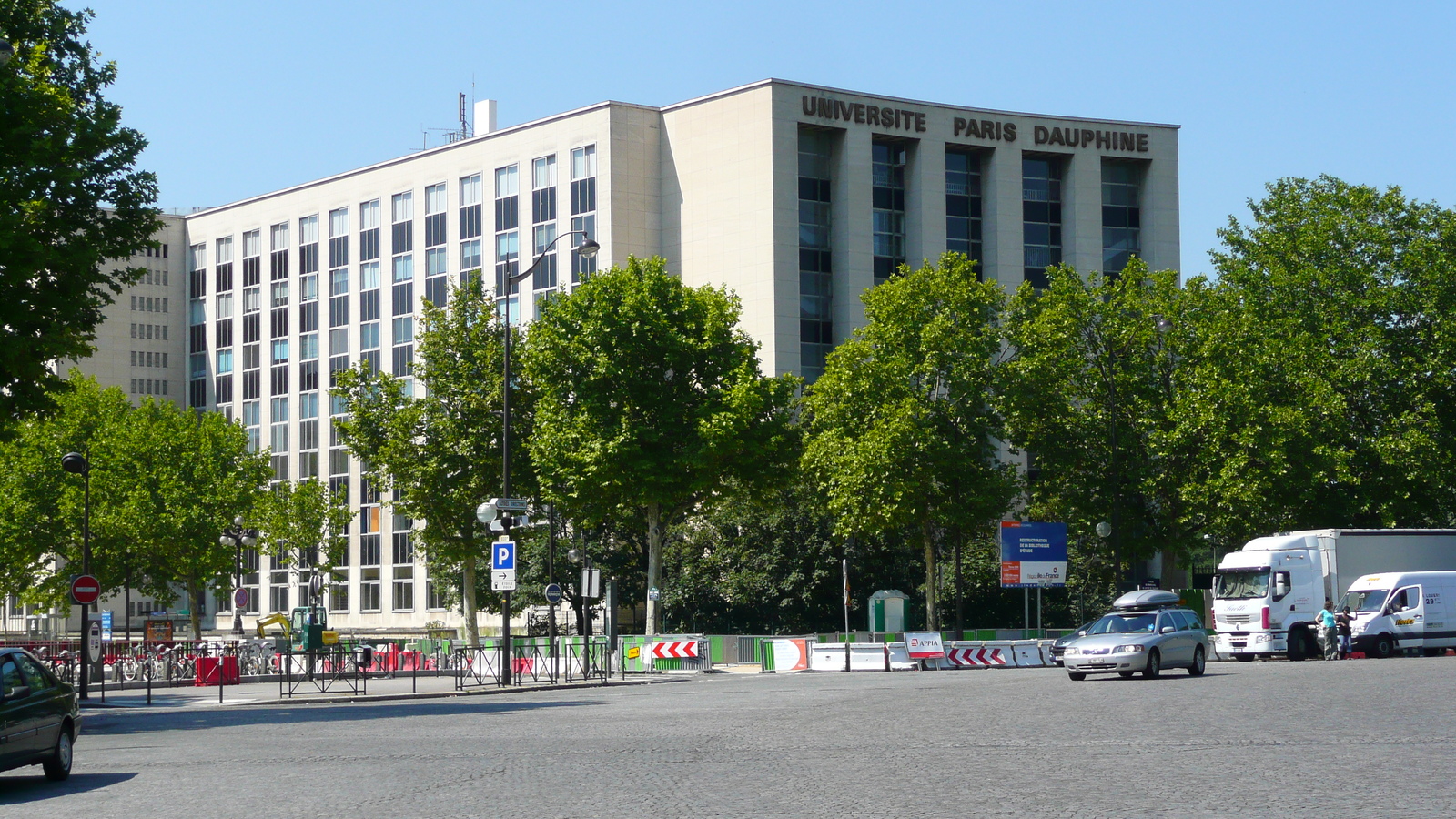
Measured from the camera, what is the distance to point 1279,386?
5369cm

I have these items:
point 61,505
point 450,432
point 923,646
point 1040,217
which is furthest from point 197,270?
point 923,646

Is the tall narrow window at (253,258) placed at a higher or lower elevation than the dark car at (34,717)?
higher

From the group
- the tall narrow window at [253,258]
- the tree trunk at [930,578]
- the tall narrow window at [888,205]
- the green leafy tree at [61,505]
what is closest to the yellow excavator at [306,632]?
the green leafy tree at [61,505]

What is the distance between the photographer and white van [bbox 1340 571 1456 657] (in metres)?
42.8

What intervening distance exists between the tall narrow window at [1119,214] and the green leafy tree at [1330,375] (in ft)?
79.9

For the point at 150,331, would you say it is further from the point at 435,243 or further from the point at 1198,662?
the point at 1198,662

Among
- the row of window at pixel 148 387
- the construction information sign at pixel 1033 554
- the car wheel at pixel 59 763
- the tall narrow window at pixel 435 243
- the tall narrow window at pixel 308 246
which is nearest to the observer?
the car wheel at pixel 59 763

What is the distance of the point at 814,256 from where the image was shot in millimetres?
77938

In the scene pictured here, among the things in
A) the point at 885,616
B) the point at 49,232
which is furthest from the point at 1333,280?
the point at 49,232

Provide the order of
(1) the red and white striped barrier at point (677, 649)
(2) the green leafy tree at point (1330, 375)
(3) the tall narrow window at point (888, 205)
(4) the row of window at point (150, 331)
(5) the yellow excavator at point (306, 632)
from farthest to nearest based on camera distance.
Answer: (4) the row of window at point (150, 331) → (3) the tall narrow window at point (888, 205) → (2) the green leafy tree at point (1330, 375) → (1) the red and white striped barrier at point (677, 649) → (5) the yellow excavator at point (306, 632)

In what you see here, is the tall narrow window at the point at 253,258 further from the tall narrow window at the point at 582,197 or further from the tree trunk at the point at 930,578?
the tree trunk at the point at 930,578

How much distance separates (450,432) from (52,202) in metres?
32.5

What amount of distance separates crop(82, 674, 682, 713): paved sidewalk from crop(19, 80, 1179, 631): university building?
32.6 metres

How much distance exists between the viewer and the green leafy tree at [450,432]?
59.7 meters
